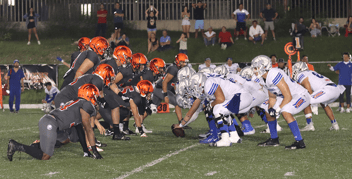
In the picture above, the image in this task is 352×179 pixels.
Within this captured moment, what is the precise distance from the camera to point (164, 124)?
12227mm

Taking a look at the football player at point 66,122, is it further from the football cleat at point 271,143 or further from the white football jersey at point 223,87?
the football cleat at point 271,143

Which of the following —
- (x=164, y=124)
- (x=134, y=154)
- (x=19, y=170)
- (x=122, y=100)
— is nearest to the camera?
(x=19, y=170)

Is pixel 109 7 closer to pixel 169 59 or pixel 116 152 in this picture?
pixel 169 59

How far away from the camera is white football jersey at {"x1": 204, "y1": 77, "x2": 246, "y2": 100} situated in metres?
7.45

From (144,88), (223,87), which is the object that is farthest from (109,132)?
(223,87)

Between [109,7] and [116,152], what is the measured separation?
2199 centimetres

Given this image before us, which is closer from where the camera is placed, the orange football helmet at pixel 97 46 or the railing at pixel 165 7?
the orange football helmet at pixel 97 46

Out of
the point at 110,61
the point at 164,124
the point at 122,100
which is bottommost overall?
the point at 164,124

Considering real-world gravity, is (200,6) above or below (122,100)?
above

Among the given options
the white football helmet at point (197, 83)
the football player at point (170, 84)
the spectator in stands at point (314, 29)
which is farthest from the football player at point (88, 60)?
the spectator in stands at point (314, 29)

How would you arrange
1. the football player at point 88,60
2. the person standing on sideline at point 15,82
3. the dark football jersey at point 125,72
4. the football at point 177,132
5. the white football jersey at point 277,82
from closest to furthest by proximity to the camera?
the white football jersey at point 277,82 → the football player at point 88,60 → the football at point 177,132 → the dark football jersey at point 125,72 → the person standing on sideline at point 15,82

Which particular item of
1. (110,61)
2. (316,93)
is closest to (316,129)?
(316,93)

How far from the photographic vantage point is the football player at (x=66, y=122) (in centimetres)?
630

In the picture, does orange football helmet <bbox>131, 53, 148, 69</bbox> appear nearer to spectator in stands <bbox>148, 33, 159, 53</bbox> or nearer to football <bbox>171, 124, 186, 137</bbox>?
football <bbox>171, 124, 186, 137</bbox>
